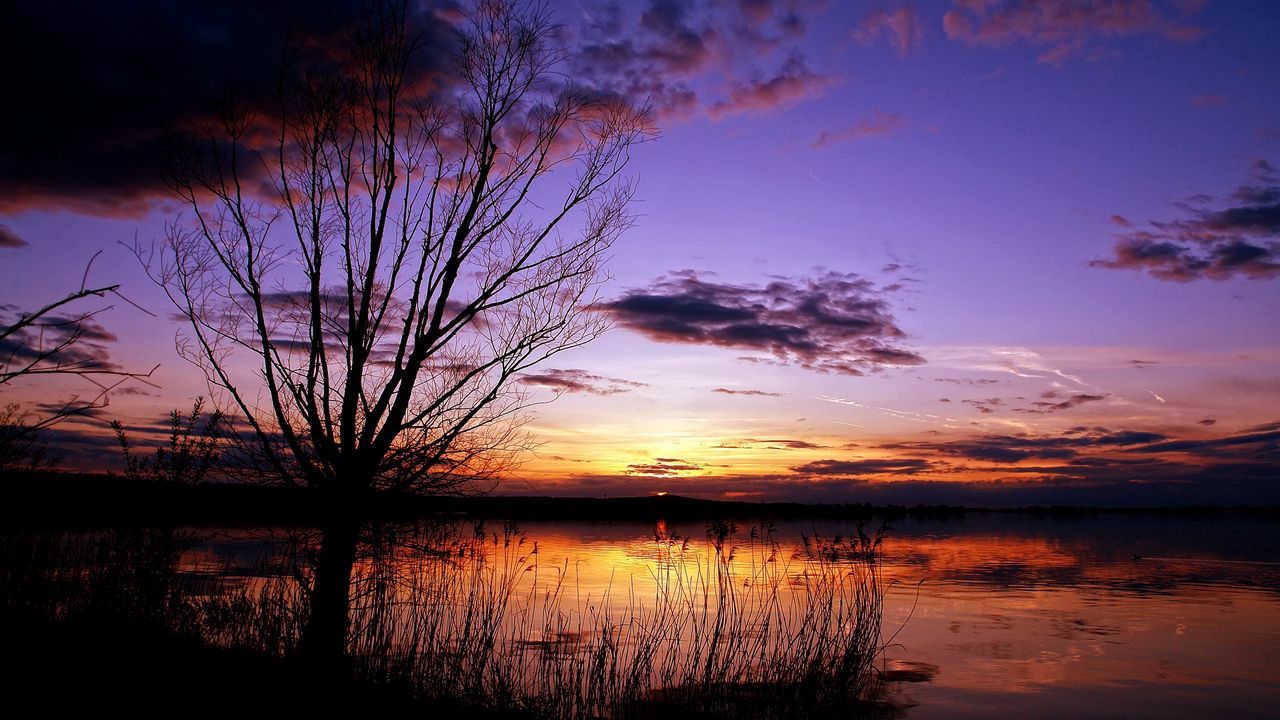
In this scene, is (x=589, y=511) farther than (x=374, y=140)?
Yes

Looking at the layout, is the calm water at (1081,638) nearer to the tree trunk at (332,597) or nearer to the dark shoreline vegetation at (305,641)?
the dark shoreline vegetation at (305,641)

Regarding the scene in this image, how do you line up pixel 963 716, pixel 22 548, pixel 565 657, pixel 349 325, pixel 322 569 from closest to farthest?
pixel 322 569 < pixel 349 325 < pixel 963 716 < pixel 22 548 < pixel 565 657

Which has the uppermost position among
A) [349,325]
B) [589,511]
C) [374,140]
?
[374,140]

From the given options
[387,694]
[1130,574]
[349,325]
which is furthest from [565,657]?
[1130,574]

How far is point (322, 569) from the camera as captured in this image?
8.55m

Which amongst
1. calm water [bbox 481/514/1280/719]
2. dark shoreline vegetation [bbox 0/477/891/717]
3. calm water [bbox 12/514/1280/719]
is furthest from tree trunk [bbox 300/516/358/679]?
calm water [bbox 481/514/1280/719]

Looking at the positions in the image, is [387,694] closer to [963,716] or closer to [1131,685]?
[963,716]

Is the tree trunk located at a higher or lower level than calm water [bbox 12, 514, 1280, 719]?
higher

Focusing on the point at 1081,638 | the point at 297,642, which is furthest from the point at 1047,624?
the point at 297,642

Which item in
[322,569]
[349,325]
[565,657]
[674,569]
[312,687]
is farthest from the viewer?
[674,569]

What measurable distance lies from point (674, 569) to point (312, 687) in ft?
75.5

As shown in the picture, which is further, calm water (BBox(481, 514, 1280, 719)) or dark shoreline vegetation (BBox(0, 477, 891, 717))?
calm water (BBox(481, 514, 1280, 719))

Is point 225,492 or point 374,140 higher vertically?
point 374,140

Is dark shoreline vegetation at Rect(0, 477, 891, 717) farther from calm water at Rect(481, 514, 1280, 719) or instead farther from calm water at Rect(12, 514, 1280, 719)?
calm water at Rect(481, 514, 1280, 719)
